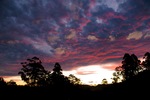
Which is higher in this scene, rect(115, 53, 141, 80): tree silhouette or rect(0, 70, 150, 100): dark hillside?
rect(115, 53, 141, 80): tree silhouette

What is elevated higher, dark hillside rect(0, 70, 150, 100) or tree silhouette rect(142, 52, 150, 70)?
tree silhouette rect(142, 52, 150, 70)

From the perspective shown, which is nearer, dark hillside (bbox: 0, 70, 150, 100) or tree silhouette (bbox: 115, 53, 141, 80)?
dark hillside (bbox: 0, 70, 150, 100)

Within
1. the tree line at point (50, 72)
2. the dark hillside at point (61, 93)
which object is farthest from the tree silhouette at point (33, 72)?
the dark hillside at point (61, 93)

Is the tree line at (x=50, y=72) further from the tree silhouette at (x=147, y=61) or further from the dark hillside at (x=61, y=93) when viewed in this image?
the dark hillside at (x=61, y=93)

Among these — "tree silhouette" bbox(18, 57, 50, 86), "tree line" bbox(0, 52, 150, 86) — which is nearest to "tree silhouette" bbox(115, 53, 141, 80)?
"tree line" bbox(0, 52, 150, 86)

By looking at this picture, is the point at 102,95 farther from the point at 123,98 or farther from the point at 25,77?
the point at 25,77

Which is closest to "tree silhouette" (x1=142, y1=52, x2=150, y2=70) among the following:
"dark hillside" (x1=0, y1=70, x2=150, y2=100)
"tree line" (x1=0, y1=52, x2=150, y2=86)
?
"tree line" (x1=0, y1=52, x2=150, y2=86)

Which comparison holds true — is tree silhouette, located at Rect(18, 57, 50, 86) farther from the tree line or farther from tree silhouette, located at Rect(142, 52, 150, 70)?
tree silhouette, located at Rect(142, 52, 150, 70)

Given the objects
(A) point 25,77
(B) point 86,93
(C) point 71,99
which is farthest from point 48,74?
(C) point 71,99

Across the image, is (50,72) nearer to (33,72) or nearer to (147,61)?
(33,72)

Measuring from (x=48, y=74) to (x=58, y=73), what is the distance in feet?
12.6

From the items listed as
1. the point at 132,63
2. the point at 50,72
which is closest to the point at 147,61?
the point at 132,63

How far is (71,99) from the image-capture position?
27031 mm

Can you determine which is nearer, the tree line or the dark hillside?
the dark hillside
